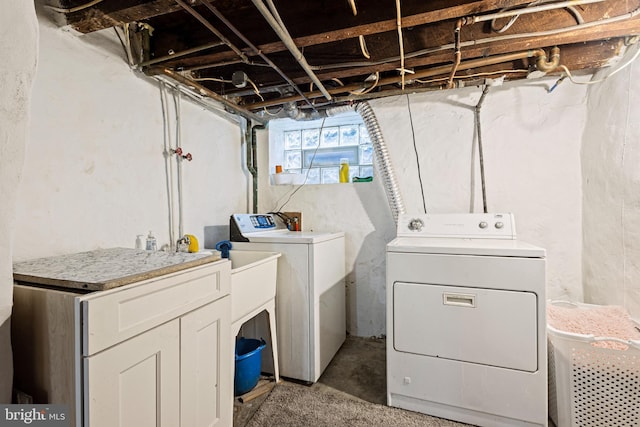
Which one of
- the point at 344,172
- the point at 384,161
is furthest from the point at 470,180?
the point at 344,172

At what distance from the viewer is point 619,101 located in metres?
1.59

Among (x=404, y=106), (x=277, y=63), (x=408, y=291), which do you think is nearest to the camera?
(x=408, y=291)

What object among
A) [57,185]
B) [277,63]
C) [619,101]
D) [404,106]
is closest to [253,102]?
[277,63]

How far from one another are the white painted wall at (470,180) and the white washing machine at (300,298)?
1.69 ft

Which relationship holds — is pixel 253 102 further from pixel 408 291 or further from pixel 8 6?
pixel 408 291

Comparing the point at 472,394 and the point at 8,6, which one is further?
the point at 472,394

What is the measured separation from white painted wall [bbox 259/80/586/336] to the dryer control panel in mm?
235

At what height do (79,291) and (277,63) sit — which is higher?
(277,63)

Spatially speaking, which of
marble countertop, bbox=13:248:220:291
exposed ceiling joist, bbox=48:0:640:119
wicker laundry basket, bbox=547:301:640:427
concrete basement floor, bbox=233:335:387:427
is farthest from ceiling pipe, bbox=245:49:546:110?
concrete basement floor, bbox=233:335:387:427

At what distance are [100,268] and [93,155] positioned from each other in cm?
69

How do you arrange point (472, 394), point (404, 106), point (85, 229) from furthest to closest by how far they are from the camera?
point (404, 106)
point (472, 394)
point (85, 229)

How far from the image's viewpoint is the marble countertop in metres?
0.83

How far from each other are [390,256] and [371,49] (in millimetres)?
1169

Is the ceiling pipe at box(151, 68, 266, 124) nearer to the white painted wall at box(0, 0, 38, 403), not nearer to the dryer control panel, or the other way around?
the white painted wall at box(0, 0, 38, 403)
